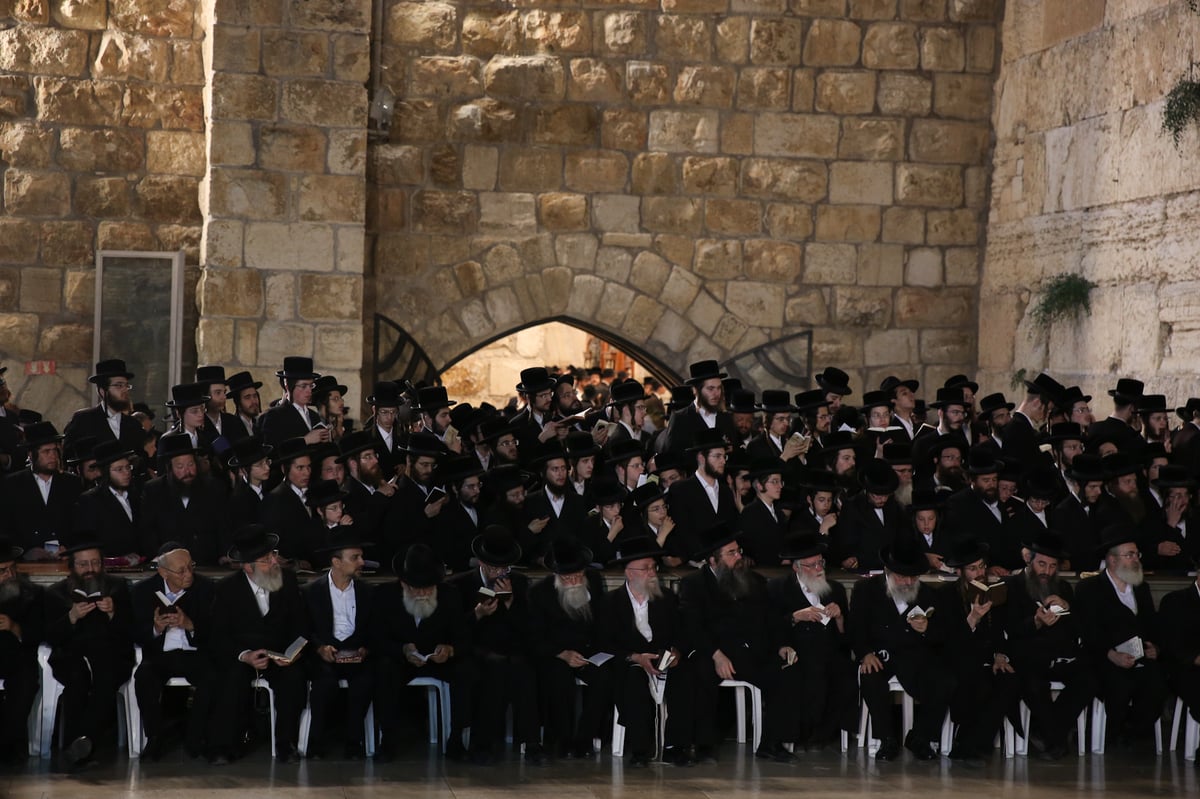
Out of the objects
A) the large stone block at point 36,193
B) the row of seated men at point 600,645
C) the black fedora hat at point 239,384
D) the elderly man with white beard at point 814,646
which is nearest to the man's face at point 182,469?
the row of seated men at point 600,645

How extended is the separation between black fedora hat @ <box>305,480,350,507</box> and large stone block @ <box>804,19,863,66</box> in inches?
258

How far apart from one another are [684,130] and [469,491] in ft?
16.8

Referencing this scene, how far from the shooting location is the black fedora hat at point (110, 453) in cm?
860

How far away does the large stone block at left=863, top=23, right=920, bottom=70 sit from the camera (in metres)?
13.2

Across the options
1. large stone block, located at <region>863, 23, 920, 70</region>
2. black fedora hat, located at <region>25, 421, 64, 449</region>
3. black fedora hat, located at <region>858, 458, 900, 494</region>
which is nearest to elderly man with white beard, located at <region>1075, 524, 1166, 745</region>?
black fedora hat, located at <region>858, 458, 900, 494</region>

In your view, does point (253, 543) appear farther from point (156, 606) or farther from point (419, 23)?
point (419, 23)

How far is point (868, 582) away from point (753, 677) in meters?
0.76

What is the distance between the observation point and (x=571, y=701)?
25.4 feet

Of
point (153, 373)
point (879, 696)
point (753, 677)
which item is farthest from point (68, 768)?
point (153, 373)

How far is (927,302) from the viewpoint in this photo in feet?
44.3

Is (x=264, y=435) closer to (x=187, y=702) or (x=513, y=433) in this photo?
(x=513, y=433)

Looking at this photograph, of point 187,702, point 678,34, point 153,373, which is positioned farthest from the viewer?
point 678,34

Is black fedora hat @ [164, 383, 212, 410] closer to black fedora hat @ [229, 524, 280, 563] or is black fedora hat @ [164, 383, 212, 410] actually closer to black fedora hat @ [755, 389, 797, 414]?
black fedora hat @ [229, 524, 280, 563]

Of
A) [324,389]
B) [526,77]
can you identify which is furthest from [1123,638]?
→ [526,77]
